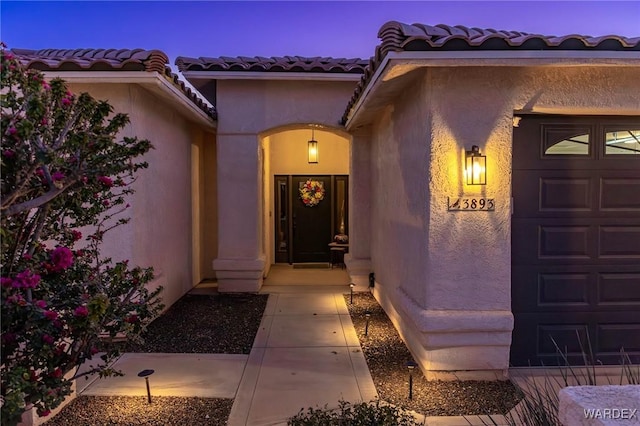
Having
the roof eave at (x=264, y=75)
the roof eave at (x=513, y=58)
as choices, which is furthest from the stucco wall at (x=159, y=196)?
the roof eave at (x=513, y=58)

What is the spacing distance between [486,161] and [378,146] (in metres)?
3.74

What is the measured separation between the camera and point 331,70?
27.9 feet

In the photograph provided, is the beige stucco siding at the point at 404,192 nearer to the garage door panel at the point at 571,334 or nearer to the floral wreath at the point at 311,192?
the garage door panel at the point at 571,334

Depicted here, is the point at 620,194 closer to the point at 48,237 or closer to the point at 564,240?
the point at 564,240

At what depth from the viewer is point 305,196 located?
12.6m

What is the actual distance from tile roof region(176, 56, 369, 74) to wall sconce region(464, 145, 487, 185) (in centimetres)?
481

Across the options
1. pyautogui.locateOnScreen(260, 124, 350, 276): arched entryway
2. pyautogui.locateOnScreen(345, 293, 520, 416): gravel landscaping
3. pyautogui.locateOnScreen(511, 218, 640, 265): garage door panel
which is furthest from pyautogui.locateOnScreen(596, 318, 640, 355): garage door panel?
pyautogui.locateOnScreen(260, 124, 350, 276): arched entryway

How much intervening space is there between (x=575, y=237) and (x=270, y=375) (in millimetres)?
3679

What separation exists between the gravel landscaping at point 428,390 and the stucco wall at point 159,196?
3.61 meters

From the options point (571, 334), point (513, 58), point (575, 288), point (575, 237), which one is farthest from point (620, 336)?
point (513, 58)

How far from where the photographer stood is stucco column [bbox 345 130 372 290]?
357 inches

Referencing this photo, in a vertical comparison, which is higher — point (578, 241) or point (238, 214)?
point (238, 214)

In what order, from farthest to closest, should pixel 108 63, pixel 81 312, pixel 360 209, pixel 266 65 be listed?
pixel 360 209
pixel 266 65
pixel 108 63
pixel 81 312

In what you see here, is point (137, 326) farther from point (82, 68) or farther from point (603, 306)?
point (603, 306)
